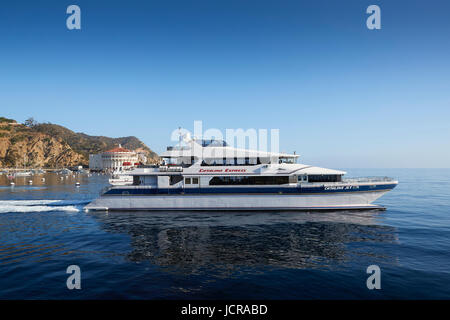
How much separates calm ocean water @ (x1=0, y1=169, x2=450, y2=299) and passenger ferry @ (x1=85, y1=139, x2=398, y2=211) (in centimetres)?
205

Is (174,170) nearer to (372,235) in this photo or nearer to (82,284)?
(82,284)

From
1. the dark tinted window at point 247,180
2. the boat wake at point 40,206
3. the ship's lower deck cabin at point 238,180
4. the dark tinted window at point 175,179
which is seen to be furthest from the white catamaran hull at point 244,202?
the boat wake at point 40,206

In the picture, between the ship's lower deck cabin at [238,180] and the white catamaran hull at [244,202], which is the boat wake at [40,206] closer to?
the white catamaran hull at [244,202]

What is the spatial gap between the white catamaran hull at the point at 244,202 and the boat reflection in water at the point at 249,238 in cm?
94

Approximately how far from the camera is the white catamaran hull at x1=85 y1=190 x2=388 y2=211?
26.4 metres

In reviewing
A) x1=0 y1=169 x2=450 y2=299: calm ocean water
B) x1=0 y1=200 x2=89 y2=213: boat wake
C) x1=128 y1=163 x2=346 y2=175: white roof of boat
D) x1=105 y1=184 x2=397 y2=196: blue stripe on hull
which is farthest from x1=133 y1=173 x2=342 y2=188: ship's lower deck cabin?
x1=0 y1=200 x2=89 y2=213: boat wake

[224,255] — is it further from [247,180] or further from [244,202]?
[247,180]

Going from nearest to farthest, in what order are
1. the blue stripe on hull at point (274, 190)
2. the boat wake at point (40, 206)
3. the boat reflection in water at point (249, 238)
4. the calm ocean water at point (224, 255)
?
the calm ocean water at point (224, 255) < the boat reflection in water at point (249, 238) < the blue stripe on hull at point (274, 190) < the boat wake at point (40, 206)

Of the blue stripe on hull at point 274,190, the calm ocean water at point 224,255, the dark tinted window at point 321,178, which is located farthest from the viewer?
the dark tinted window at point 321,178

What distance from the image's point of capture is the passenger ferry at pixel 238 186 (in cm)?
2639

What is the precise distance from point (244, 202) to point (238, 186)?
6.37 ft

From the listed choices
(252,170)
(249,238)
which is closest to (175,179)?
(252,170)

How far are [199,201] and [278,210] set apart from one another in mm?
9142
